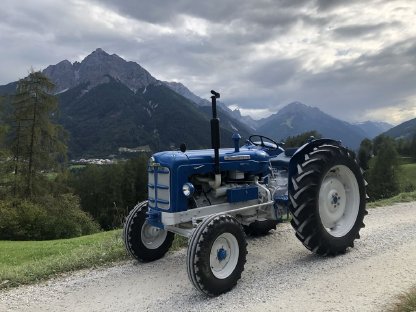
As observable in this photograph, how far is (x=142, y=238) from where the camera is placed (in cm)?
663

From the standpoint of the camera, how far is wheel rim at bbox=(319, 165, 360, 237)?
22.0ft

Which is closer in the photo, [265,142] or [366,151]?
[265,142]

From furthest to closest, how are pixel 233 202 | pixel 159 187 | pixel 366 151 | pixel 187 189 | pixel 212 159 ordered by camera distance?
pixel 366 151
pixel 233 202
pixel 212 159
pixel 159 187
pixel 187 189

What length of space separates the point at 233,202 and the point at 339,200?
1988 mm

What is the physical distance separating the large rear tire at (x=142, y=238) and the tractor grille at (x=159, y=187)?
457 mm

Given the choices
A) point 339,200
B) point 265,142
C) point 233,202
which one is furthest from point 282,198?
point 265,142

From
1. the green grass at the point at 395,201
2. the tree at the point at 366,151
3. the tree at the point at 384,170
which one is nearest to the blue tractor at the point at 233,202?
the green grass at the point at 395,201

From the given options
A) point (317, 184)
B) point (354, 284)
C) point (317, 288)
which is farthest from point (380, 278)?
point (317, 184)

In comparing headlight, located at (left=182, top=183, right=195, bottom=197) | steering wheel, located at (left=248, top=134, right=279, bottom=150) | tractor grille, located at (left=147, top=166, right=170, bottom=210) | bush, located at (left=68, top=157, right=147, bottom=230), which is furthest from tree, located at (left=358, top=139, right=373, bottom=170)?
headlight, located at (left=182, top=183, right=195, bottom=197)

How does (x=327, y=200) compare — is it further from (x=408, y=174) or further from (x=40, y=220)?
(x=408, y=174)

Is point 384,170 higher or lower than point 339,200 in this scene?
lower

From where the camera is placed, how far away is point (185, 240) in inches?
292

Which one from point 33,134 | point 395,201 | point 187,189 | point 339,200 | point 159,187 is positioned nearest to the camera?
point 187,189

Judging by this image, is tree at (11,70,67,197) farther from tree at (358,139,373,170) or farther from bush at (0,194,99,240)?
tree at (358,139,373,170)
